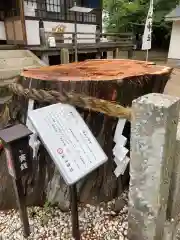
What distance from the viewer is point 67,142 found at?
1420mm

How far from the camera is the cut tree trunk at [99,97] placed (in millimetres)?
1735

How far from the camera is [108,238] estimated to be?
1.65 metres

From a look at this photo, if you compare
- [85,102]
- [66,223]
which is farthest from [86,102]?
[66,223]

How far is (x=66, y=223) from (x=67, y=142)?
32.0 inches

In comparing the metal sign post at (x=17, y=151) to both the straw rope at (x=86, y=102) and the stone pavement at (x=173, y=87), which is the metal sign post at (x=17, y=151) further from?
the stone pavement at (x=173, y=87)

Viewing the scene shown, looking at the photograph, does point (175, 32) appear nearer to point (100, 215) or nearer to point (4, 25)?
point (4, 25)

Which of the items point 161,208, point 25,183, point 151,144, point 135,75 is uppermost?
point 135,75

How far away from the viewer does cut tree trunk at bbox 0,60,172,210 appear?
1.74 m

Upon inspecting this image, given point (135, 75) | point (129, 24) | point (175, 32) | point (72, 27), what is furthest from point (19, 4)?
point (129, 24)

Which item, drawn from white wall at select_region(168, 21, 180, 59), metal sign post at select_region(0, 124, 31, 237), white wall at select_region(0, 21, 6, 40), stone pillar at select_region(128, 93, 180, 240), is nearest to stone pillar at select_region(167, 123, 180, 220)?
stone pillar at select_region(128, 93, 180, 240)

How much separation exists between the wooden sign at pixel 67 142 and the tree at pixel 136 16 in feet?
56.1

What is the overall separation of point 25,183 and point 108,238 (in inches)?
35.5

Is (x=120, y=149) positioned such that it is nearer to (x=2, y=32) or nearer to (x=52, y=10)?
(x=52, y=10)

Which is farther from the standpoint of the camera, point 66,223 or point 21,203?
point 66,223
